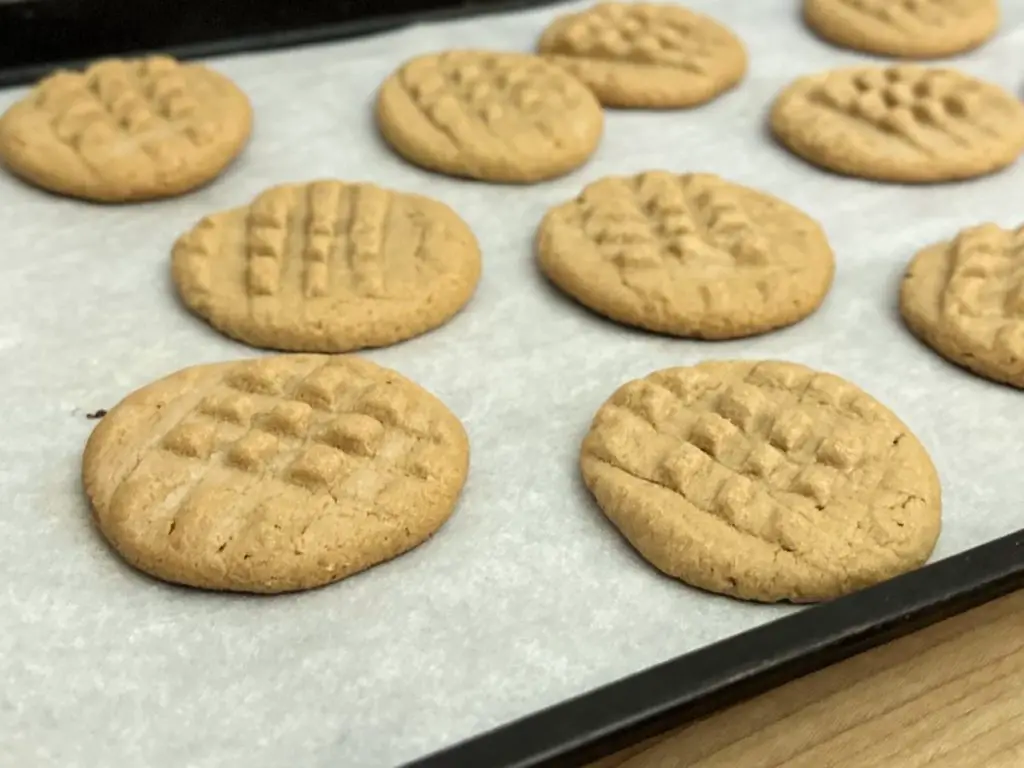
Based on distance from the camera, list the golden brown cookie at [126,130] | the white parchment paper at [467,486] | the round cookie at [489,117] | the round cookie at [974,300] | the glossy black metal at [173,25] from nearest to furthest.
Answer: the white parchment paper at [467,486] → the round cookie at [974,300] → the golden brown cookie at [126,130] → the round cookie at [489,117] → the glossy black metal at [173,25]

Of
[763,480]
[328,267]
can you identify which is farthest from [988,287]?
[328,267]

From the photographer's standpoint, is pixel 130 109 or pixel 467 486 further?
pixel 130 109

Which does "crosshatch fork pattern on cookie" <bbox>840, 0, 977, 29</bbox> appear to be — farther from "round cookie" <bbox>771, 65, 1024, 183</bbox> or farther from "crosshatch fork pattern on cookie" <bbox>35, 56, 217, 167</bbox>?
"crosshatch fork pattern on cookie" <bbox>35, 56, 217, 167</bbox>

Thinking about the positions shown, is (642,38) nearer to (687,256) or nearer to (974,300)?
(687,256)

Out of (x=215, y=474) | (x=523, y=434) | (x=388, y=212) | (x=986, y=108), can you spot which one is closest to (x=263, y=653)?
(x=215, y=474)

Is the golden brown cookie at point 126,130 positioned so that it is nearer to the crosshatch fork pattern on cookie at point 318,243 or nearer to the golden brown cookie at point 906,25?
the crosshatch fork pattern on cookie at point 318,243

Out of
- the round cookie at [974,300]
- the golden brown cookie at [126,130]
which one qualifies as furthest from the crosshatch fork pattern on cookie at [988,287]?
the golden brown cookie at [126,130]

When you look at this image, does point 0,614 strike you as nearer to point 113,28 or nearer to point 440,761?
point 440,761

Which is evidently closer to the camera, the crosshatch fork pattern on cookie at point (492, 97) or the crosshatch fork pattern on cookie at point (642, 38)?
the crosshatch fork pattern on cookie at point (492, 97)

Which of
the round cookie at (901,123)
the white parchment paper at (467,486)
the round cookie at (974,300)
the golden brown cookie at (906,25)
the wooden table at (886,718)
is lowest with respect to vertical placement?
the wooden table at (886,718)
